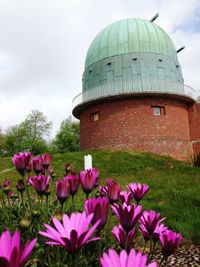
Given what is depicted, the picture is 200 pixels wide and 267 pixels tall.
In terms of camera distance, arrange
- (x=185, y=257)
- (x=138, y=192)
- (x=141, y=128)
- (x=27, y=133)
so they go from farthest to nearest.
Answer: (x=27, y=133) < (x=141, y=128) < (x=185, y=257) < (x=138, y=192)

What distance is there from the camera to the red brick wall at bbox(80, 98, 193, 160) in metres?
22.2

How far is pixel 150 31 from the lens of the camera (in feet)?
82.5

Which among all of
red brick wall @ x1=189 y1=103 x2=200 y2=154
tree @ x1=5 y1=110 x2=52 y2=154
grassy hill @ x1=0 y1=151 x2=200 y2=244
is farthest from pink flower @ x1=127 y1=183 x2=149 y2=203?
tree @ x1=5 y1=110 x2=52 y2=154

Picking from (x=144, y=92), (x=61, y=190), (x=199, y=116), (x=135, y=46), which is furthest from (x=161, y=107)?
(x=61, y=190)

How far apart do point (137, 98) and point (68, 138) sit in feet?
96.2

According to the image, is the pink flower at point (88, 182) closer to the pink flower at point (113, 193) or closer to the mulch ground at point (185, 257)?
→ the pink flower at point (113, 193)

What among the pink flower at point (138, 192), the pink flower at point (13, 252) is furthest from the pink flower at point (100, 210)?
the pink flower at point (138, 192)

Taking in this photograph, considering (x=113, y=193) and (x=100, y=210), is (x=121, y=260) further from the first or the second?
(x=113, y=193)

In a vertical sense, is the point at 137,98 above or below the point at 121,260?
above

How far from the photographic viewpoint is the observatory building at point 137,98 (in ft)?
73.6

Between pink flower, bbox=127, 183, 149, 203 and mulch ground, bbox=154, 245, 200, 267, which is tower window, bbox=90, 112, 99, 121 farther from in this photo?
pink flower, bbox=127, 183, 149, 203

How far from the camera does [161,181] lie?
32.9ft

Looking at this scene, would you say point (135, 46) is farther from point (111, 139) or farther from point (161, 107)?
point (111, 139)

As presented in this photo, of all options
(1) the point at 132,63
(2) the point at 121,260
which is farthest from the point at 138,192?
(1) the point at 132,63
